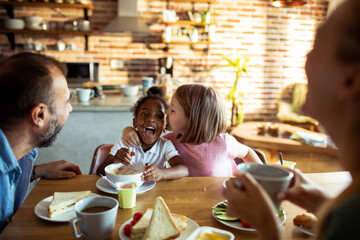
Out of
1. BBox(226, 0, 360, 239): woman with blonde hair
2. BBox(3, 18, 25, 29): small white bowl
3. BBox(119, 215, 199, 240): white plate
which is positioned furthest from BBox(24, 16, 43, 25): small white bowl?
BBox(226, 0, 360, 239): woman with blonde hair

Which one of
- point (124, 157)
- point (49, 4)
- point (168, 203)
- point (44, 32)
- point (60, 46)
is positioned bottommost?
point (168, 203)

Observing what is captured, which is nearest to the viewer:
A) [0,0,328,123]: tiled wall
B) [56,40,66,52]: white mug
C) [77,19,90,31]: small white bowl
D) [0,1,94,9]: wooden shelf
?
[0,1,94,9]: wooden shelf

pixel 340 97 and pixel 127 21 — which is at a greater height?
pixel 127 21

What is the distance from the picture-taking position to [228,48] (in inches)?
206

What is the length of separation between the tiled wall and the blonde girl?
3737 millimetres

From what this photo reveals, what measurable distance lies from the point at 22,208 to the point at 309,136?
8.86 ft

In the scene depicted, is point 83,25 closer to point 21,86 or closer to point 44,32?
point 44,32

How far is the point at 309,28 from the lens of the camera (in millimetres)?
5375

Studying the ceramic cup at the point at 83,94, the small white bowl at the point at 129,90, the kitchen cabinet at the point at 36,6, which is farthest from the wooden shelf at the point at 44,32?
the ceramic cup at the point at 83,94

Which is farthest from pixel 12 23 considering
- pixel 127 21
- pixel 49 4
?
pixel 127 21

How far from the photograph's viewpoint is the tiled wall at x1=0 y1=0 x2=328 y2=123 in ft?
16.5

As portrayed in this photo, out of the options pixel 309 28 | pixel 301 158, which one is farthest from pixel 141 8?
pixel 301 158

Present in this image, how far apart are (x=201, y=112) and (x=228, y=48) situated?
4008 mm

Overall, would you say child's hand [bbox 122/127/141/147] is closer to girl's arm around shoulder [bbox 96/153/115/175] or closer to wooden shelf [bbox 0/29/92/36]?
girl's arm around shoulder [bbox 96/153/115/175]
